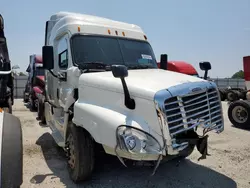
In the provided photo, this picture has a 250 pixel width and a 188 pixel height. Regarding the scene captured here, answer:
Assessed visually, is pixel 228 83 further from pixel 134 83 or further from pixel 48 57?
pixel 134 83

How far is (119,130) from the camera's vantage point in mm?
3039

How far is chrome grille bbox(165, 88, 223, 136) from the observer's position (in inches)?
120

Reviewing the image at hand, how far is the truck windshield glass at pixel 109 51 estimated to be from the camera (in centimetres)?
435

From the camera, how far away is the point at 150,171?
174 inches

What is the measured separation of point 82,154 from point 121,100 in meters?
1.03

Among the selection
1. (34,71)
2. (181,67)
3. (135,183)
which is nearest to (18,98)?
(34,71)

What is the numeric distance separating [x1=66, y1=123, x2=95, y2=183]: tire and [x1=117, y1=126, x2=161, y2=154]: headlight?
2.90 feet

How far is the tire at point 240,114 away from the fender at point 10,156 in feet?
23.3

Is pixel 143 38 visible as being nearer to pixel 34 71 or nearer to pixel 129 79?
pixel 129 79

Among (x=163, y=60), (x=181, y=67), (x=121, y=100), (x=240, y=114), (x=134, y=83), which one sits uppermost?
(x=163, y=60)

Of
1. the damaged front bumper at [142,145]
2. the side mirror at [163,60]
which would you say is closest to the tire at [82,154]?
the damaged front bumper at [142,145]

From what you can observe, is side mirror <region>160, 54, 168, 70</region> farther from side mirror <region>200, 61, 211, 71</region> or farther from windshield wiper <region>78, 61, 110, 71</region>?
windshield wiper <region>78, 61, 110, 71</region>

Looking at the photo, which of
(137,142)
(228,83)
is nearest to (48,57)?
(137,142)

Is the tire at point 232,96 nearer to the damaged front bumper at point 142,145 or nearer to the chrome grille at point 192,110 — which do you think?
the chrome grille at point 192,110
